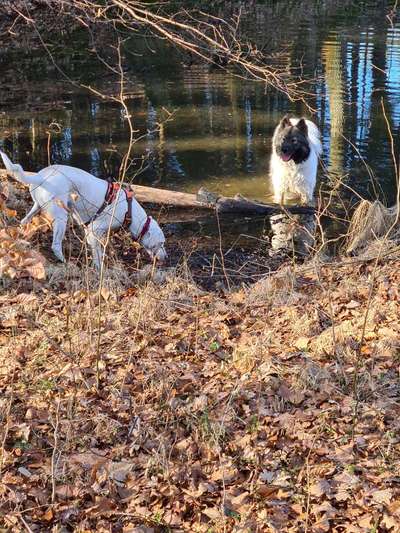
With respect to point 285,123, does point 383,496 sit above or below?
below

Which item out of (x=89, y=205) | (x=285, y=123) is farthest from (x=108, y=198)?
(x=285, y=123)

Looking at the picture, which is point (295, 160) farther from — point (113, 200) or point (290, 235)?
point (113, 200)

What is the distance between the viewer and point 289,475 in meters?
3.39

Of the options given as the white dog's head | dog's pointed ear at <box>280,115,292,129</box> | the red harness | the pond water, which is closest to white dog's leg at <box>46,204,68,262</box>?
the red harness

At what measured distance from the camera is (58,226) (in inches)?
280

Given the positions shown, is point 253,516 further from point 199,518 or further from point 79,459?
point 79,459

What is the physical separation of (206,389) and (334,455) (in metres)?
1.06

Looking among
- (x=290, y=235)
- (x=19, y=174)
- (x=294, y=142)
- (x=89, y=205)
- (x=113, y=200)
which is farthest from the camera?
(x=294, y=142)

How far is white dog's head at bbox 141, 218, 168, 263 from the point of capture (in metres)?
7.19

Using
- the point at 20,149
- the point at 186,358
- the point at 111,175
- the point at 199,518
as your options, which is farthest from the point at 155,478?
the point at 20,149

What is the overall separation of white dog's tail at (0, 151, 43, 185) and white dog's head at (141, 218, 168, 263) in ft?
4.32

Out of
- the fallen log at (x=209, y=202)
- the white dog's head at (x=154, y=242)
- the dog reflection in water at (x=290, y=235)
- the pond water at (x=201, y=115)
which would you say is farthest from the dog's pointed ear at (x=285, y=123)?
the white dog's head at (x=154, y=242)

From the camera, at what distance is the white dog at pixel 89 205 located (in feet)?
22.5

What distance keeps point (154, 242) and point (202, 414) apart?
356cm
